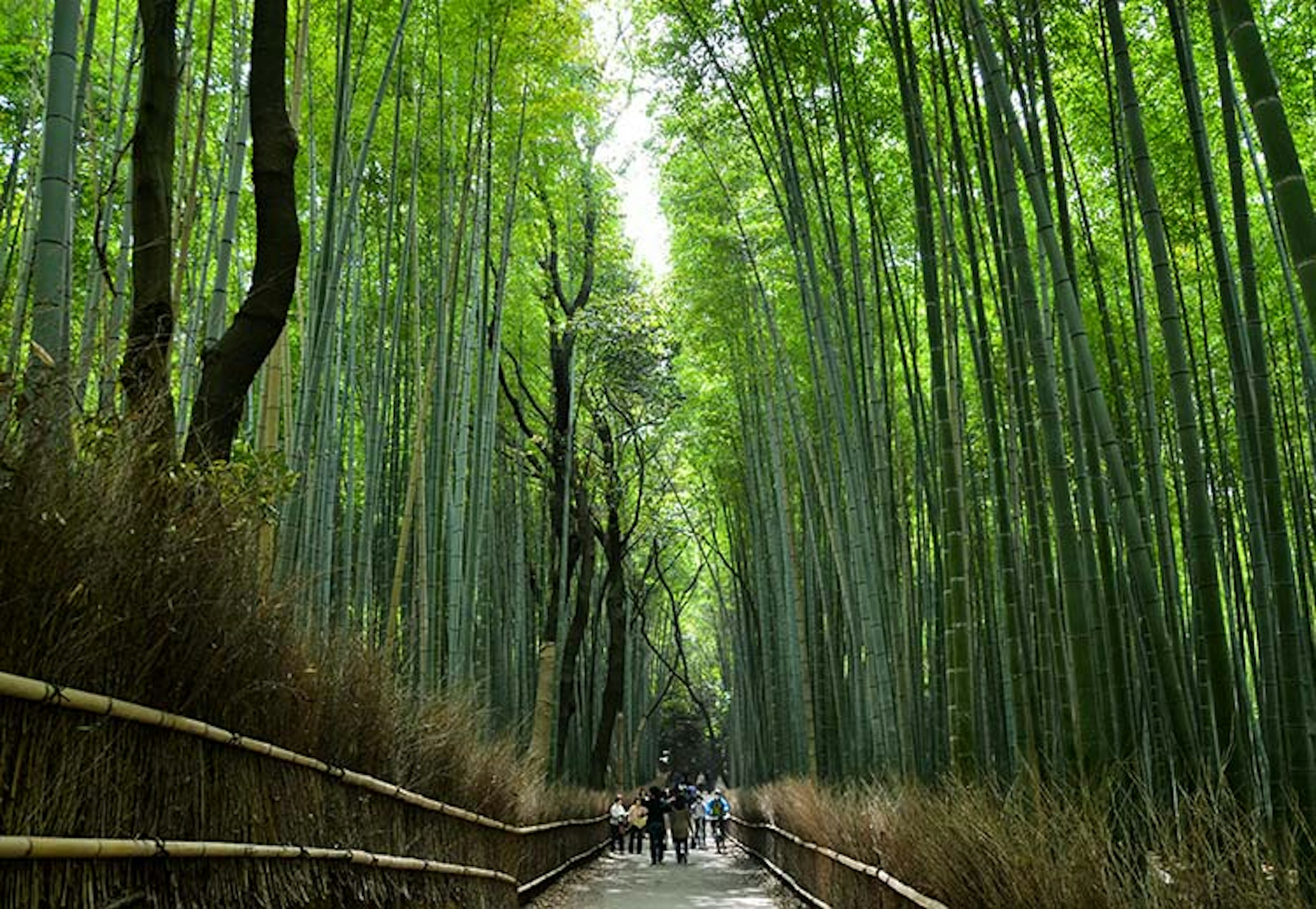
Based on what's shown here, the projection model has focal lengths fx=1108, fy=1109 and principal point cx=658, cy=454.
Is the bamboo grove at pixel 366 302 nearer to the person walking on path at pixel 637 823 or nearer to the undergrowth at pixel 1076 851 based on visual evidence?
the person walking on path at pixel 637 823

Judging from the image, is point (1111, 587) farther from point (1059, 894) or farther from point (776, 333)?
point (776, 333)

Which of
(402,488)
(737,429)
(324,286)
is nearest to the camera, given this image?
(324,286)

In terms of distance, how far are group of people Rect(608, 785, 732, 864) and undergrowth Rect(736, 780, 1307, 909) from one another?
21.2ft

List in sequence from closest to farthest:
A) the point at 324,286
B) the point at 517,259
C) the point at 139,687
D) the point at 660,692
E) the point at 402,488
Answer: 1. the point at 139,687
2. the point at 324,286
3. the point at 402,488
4. the point at 517,259
5. the point at 660,692

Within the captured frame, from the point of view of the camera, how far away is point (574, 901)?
6965 mm

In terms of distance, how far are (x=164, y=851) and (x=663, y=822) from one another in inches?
349

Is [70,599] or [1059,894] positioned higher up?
[70,599]

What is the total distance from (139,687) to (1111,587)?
3.18 m

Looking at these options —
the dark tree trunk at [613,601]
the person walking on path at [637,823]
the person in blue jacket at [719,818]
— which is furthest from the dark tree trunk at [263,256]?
the person in blue jacket at [719,818]

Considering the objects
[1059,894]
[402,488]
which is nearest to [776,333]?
[402,488]

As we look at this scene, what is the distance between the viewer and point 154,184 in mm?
2961

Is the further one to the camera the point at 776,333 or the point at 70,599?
the point at 776,333

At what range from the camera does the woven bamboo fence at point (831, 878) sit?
3.45m

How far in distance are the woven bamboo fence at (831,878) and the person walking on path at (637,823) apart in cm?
219
